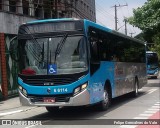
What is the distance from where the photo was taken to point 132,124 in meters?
10.6

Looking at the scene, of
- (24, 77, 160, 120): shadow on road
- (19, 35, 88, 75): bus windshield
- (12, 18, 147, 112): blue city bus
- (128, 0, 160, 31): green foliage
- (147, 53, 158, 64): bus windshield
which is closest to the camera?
(12, 18, 147, 112): blue city bus

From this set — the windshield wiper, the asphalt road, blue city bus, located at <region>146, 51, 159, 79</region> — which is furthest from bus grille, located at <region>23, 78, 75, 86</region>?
blue city bus, located at <region>146, 51, 159, 79</region>

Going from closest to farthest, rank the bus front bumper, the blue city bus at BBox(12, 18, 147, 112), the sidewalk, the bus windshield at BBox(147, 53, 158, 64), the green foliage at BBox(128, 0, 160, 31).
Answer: the bus front bumper < the blue city bus at BBox(12, 18, 147, 112) < the sidewalk < the green foliage at BBox(128, 0, 160, 31) < the bus windshield at BBox(147, 53, 158, 64)

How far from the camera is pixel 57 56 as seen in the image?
11828mm

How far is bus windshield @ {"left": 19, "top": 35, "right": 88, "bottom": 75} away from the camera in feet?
38.5

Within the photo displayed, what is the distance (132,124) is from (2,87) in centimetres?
1097

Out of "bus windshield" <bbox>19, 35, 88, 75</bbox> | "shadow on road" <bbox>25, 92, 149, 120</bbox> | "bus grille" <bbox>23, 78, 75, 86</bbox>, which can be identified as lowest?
"shadow on road" <bbox>25, 92, 149, 120</bbox>

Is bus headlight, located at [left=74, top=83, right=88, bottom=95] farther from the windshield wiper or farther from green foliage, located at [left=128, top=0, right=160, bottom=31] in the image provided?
green foliage, located at [left=128, top=0, right=160, bottom=31]

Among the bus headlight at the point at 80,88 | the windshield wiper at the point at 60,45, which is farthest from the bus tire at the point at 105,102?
the windshield wiper at the point at 60,45

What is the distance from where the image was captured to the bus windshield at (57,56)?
38.5ft

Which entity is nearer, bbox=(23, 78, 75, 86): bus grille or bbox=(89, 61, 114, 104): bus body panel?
bbox=(23, 78, 75, 86): bus grille

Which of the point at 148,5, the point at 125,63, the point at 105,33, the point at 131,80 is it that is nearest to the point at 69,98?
the point at 105,33

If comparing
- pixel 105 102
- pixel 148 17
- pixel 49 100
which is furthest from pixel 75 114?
pixel 148 17

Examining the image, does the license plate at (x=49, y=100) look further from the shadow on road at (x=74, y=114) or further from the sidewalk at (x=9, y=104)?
the sidewalk at (x=9, y=104)
